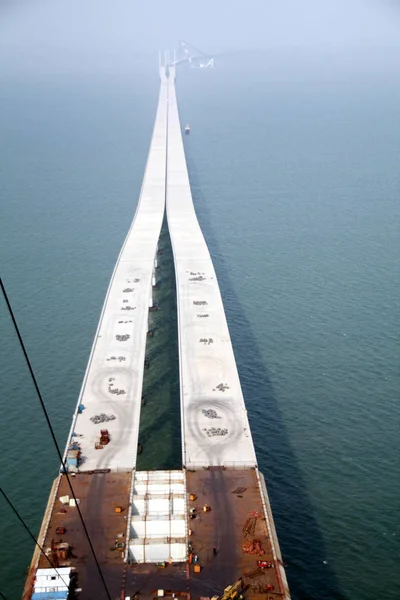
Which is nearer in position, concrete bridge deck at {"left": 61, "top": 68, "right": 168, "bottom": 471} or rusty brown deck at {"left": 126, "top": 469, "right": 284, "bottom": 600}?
rusty brown deck at {"left": 126, "top": 469, "right": 284, "bottom": 600}

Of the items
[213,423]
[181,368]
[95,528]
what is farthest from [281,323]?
[95,528]

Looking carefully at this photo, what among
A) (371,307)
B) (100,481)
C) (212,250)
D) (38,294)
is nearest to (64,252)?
(38,294)

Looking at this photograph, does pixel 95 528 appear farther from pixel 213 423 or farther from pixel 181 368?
pixel 181 368

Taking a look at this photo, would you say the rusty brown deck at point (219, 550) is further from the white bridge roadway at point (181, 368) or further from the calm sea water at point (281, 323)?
the calm sea water at point (281, 323)

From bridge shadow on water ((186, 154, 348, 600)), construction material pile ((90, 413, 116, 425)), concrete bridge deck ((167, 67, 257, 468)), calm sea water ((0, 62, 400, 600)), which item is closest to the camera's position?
bridge shadow on water ((186, 154, 348, 600))

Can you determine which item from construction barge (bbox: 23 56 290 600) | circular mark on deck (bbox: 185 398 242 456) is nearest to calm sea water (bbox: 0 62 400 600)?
circular mark on deck (bbox: 185 398 242 456)

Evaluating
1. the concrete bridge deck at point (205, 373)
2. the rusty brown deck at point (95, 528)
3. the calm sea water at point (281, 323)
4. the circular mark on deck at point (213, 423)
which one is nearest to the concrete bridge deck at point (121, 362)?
the rusty brown deck at point (95, 528)

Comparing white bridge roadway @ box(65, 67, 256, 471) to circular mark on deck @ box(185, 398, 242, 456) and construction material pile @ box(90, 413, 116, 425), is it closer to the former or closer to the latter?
circular mark on deck @ box(185, 398, 242, 456)
